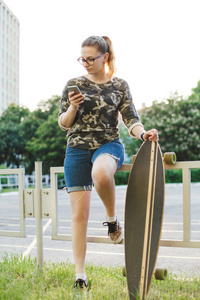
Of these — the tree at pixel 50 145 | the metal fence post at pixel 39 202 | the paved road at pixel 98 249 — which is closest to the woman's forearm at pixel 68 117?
the metal fence post at pixel 39 202

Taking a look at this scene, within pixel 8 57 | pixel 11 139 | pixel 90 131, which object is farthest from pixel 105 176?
pixel 8 57

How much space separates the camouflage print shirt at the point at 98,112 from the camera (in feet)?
9.07

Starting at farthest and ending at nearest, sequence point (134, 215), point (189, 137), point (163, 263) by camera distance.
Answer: point (189, 137) < point (163, 263) < point (134, 215)

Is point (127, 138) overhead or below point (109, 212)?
overhead

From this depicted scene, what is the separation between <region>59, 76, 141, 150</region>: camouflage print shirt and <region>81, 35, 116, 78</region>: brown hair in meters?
0.12

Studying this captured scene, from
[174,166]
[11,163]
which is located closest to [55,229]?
[174,166]

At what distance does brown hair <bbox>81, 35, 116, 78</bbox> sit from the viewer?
275 cm

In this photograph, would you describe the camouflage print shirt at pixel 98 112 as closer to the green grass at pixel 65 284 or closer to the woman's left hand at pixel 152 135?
the woman's left hand at pixel 152 135

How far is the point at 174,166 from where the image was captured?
2838mm

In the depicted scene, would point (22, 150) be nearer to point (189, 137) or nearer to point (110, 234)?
point (189, 137)

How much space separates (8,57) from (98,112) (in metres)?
59.1

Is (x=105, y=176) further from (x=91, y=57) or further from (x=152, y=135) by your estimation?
(x=91, y=57)

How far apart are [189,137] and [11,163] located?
1645cm

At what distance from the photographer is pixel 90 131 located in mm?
2771
